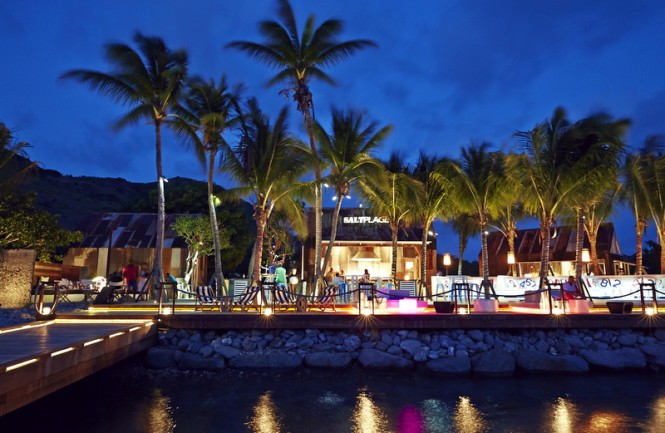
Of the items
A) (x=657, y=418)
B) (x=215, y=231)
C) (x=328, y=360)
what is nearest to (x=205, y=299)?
(x=215, y=231)

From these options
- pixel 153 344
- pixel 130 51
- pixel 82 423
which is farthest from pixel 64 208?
pixel 82 423

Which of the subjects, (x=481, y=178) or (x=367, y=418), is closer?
(x=367, y=418)

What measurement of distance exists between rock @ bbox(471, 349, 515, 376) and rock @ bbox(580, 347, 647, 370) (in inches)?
79.3

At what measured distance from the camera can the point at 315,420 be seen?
723 centimetres

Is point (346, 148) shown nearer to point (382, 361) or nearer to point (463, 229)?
point (382, 361)

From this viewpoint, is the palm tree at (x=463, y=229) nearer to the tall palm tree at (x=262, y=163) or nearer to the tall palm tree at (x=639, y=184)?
the tall palm tree at (x=639, y=184)

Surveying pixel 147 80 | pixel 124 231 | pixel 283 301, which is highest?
pixel 147 80

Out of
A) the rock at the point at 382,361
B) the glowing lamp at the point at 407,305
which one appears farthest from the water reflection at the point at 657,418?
the glowing lamp at the point at 407,305

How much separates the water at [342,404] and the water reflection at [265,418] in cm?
2

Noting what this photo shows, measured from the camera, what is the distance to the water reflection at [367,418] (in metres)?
6.80

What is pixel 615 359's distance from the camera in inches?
435

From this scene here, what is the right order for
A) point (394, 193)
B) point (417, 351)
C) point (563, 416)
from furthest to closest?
point (394, 193) < point (417, 351) < point (563, 416)

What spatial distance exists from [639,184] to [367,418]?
16528mm

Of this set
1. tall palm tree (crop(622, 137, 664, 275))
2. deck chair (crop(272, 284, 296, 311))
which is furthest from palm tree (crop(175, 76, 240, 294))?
tall palm tree (crop(622, 137, 664, 275))
